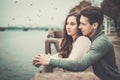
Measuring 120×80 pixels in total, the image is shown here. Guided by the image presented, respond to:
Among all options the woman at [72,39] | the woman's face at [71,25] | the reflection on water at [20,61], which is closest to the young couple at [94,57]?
the woman at [72,39]

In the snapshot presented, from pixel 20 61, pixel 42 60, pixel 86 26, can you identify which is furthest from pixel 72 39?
pixel 20 61

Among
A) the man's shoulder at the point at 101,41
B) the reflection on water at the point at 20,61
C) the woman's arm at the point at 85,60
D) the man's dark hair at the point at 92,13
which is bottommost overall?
the reflection on water at the point at 20,61

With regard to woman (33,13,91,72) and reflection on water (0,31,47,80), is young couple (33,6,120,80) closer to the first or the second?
woman (33,13,91,72)

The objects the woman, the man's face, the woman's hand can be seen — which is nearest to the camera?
the woman's hand

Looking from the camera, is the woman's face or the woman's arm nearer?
the woman's arm

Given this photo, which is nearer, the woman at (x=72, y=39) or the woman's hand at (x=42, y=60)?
the woman's hand at (x=42, y=60)

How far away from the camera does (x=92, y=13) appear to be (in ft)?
2.94

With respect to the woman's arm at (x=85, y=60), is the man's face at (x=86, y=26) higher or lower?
higher

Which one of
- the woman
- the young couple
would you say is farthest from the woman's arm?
the woman

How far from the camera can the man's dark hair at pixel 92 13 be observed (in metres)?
0.90

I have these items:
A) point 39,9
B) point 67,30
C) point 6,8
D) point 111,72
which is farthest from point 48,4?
point 111,72

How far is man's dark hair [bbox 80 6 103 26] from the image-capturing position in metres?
0.90

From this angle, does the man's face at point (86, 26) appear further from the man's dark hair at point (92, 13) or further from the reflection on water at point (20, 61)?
the reflection on water at point (20, 61)

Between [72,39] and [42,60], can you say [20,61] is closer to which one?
[72,39]
